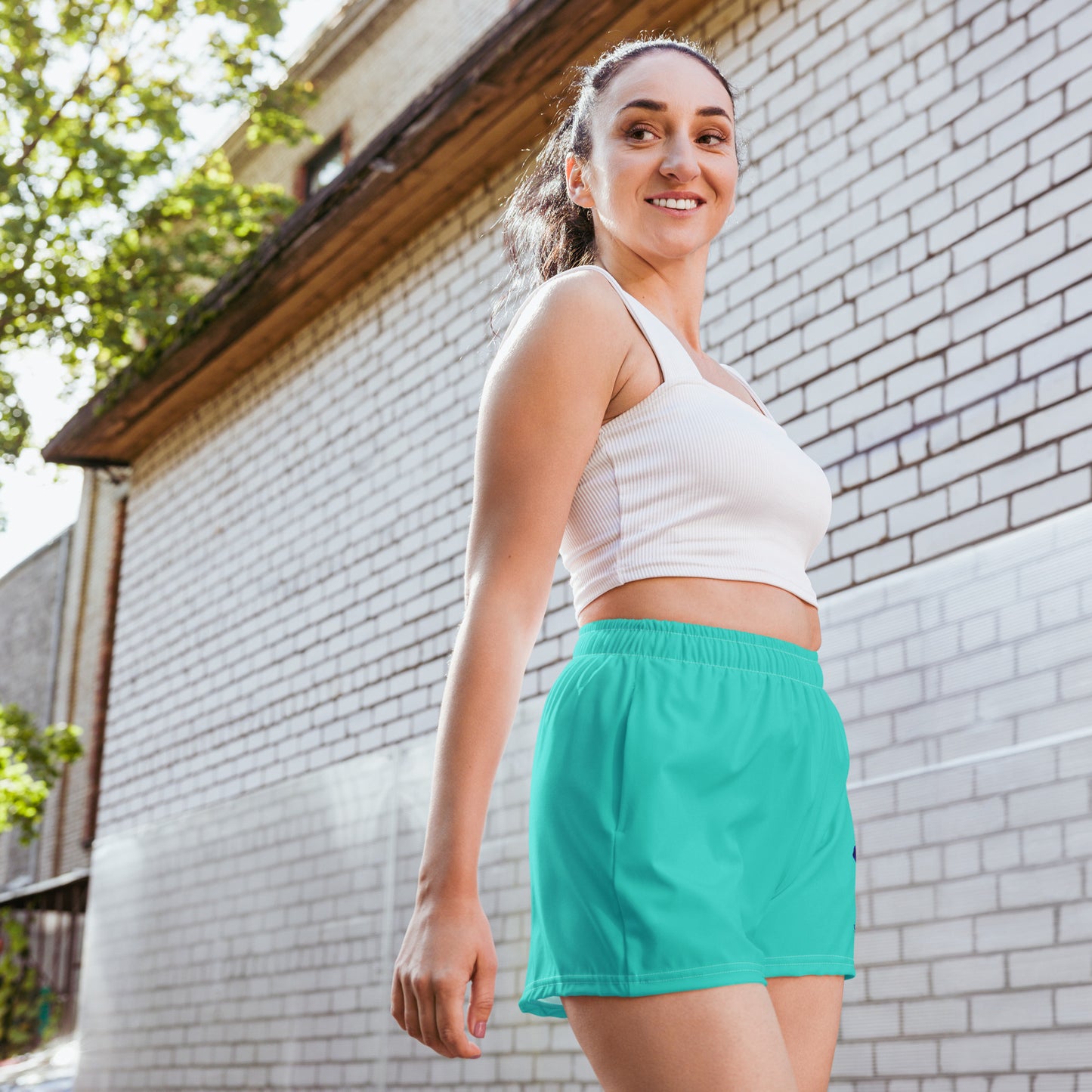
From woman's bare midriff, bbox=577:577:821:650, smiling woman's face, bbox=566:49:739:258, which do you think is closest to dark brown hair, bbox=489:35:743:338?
smiling woman's face, bbox=566:49:739:258

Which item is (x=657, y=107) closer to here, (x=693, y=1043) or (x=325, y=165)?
(x=693, y=1043)

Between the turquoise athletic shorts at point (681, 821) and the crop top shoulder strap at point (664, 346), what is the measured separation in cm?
31

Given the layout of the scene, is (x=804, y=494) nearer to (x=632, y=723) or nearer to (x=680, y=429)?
(x=680, y=429)

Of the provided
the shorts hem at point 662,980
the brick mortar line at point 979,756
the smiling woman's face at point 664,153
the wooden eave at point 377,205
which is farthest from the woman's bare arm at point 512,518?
the wooden eave at point 377,205

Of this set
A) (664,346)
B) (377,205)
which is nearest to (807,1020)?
(664,346)

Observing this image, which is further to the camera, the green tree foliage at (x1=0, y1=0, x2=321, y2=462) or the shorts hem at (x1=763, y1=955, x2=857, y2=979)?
the green tree foliage at (x1=0, y1=0, x2=321, y2=462)

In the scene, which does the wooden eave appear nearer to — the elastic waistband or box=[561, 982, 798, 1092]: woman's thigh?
the elastic waistband

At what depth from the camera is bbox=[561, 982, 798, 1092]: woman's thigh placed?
4.52ft

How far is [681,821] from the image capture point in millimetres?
1501

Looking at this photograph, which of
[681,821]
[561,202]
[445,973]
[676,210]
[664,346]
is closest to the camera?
[445,973]

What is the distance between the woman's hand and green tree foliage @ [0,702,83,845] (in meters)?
10.9

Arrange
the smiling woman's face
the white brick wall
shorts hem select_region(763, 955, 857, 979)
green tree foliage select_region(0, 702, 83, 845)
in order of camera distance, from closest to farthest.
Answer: shorts hem select_region(763, 955, 857, 979)
the smiling woman's face
the white brick wall
green tree foliage select_region(0, 702, 83, 845)

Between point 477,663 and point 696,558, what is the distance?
0.30m

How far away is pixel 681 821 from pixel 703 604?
26 centimetres
